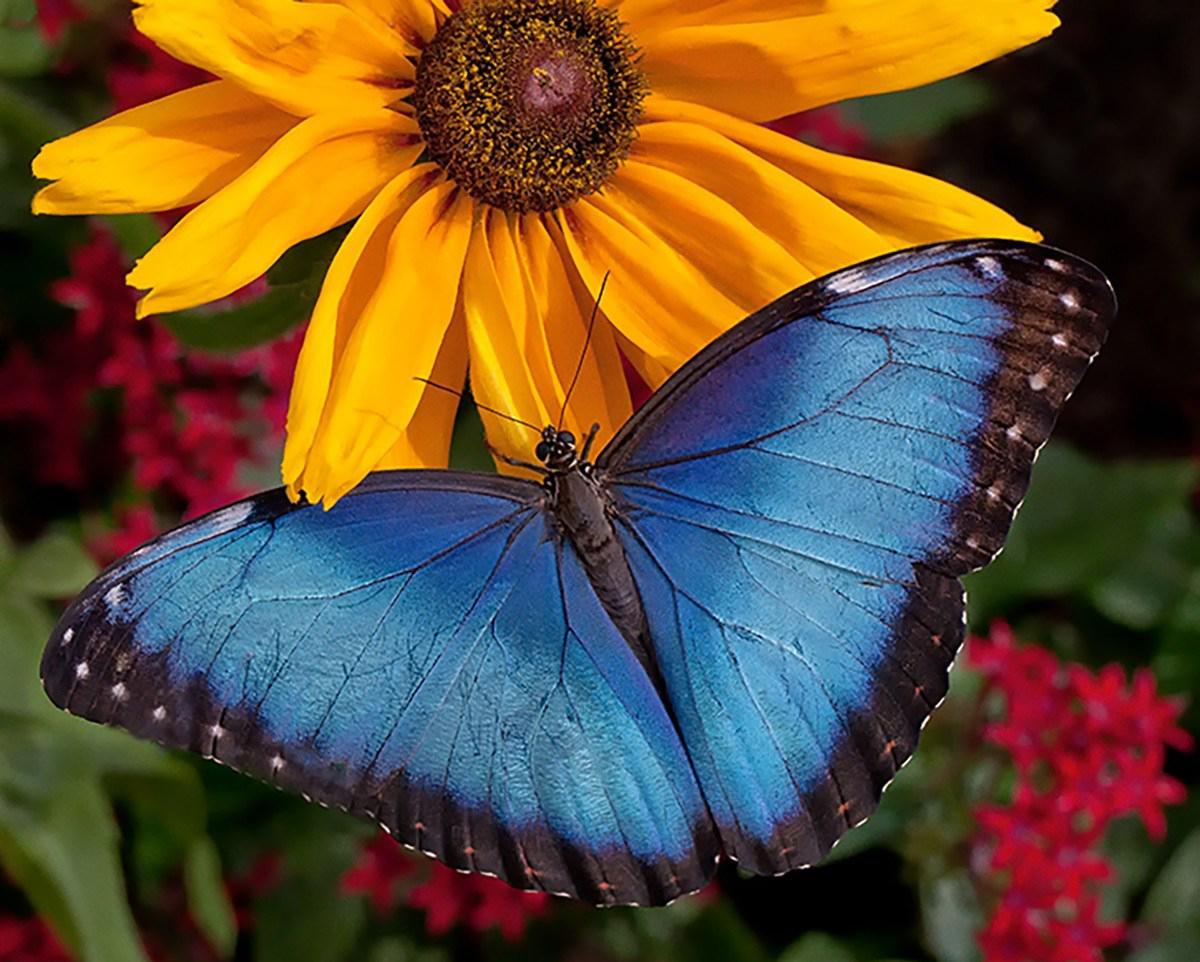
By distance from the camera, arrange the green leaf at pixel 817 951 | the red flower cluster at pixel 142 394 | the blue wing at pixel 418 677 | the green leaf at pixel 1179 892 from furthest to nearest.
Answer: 1. the green leaf at pixel 1179 892
2. the green leaf at pixel 817 951
3. the red flower cluster at pixel 142 394
4. the blue wing at pixel 418 677

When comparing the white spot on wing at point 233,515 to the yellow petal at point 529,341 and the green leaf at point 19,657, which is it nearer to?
the yellow petal at point 529,341

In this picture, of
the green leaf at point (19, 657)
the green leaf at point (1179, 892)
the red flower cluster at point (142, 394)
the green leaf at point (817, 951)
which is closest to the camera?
the green leaf at point (19, 657)

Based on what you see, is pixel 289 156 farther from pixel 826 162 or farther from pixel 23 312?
pixel 23 312

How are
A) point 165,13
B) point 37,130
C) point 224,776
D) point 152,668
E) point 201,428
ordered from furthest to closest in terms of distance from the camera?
1. point 224,776
2. point 201,428
3. point 37,130
4. point 152,668
5. point 165,13

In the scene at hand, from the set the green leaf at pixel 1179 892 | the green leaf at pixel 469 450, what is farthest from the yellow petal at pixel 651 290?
the green leaf at pixel 1179 892

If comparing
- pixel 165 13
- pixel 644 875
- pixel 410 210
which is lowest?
pixel 644 875

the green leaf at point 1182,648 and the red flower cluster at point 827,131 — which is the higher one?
the red flower cluster at point 827,131

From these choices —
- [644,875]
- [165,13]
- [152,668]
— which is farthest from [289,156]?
[644,875]

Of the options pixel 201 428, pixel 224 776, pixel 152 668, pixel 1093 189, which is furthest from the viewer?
pixel 1093 189

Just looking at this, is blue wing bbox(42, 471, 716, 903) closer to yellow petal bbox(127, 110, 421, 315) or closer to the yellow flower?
the yellow flower
